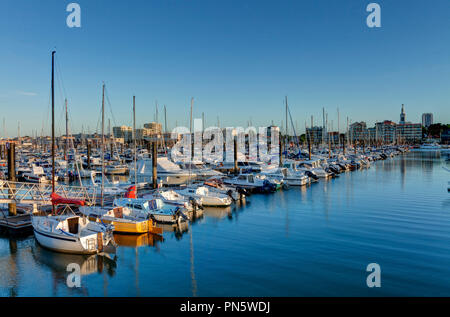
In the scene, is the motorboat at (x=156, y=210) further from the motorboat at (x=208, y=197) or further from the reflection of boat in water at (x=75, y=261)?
the reflection of boat in water at (x=75, y=261)

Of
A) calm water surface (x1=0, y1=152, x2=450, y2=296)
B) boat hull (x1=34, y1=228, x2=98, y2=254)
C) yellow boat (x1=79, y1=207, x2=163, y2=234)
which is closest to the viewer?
calm water surface (x1=0, y1=152, x2=450, y2=296)

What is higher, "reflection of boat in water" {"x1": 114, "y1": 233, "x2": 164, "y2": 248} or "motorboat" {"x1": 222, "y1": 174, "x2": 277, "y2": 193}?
"motorboat" {"x1": 222, "y1": 174, "x2": 277, "y2": 193}

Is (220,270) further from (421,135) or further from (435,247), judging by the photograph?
(421,135)

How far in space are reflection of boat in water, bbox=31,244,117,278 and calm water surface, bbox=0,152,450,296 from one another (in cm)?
5

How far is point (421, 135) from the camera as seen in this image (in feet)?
645

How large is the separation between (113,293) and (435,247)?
53.1 feet

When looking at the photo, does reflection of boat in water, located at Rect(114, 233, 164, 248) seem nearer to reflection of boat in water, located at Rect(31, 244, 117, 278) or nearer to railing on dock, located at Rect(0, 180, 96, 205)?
reflection of boat in water, located at Rect(31, 244, 117, 278)

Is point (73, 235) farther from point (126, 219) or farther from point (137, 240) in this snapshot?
point (126, 219)

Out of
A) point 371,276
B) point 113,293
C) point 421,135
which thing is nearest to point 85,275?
point 113,293

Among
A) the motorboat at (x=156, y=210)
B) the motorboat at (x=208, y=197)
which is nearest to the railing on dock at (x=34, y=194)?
the motorboat at (x=156, y=210)

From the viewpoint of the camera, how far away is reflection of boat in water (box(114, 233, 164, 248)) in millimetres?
18078

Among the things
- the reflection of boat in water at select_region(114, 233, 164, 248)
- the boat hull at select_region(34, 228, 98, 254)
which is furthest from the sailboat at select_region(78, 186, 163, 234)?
the boat hull at select_region(34, 228, 98, 254)
